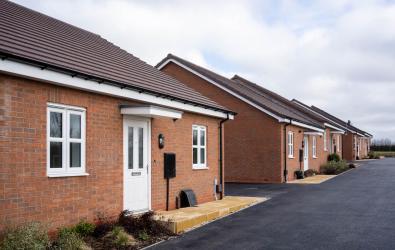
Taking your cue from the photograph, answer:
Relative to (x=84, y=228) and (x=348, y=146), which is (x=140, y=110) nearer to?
(x=84, y=228)

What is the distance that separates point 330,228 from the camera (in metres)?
10.8

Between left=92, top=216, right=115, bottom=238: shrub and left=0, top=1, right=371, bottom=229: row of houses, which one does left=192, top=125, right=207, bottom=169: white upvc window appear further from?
left=92, top=216, right=115, bottom=238: shrub

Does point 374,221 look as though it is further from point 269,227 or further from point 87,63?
point 87,63

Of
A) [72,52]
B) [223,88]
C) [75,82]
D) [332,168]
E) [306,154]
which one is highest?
[223,88]

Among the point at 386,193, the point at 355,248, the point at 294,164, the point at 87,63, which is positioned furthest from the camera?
the point at 294,164

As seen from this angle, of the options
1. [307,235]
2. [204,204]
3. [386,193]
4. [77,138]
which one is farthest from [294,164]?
[77,138]

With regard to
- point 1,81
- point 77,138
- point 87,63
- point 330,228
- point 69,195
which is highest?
point 87,63

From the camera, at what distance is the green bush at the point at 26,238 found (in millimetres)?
6898

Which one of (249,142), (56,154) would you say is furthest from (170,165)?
(249,142)

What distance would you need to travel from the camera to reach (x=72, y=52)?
10766mm

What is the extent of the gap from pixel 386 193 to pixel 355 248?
1058 centimetres

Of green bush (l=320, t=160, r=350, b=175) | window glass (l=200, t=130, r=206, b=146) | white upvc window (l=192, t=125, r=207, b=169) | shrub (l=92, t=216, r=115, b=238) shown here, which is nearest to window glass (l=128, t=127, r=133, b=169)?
shrub (l=92, t=216, r=115, b=238)

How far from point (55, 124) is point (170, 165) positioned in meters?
4.64

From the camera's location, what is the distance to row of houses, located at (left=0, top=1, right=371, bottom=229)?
7.95 m
